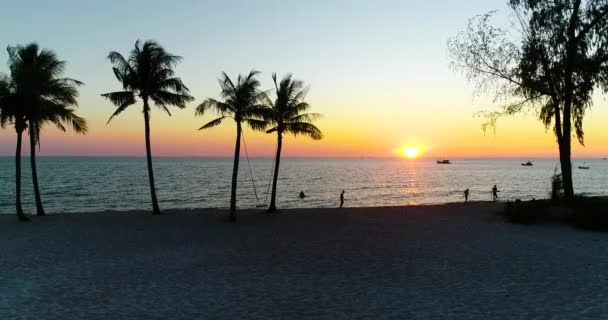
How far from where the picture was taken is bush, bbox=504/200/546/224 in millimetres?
21938

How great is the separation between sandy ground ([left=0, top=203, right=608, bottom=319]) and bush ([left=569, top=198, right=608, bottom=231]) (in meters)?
0.84

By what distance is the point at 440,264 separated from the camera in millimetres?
13531

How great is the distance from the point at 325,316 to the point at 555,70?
2030cm

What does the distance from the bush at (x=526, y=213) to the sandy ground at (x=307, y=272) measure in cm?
83

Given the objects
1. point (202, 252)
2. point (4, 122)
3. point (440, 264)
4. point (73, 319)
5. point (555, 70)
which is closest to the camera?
point (73, 319)

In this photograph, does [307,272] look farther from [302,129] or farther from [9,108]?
[9,108]

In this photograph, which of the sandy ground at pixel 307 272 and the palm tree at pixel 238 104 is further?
the palm tree at pixel 238 104

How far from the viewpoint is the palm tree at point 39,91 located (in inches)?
965

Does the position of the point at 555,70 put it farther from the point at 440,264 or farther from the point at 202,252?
the point at 202,252

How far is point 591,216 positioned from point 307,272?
15555mm

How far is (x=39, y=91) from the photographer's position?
24938 millimetres

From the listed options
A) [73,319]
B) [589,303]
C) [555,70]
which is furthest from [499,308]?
[555,70]

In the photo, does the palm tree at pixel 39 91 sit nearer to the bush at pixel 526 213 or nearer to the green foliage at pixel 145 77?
the green foliage at pixel 145 77

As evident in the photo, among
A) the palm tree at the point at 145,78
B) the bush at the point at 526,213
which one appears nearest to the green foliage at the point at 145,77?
the palm tree at the point at 145,78
